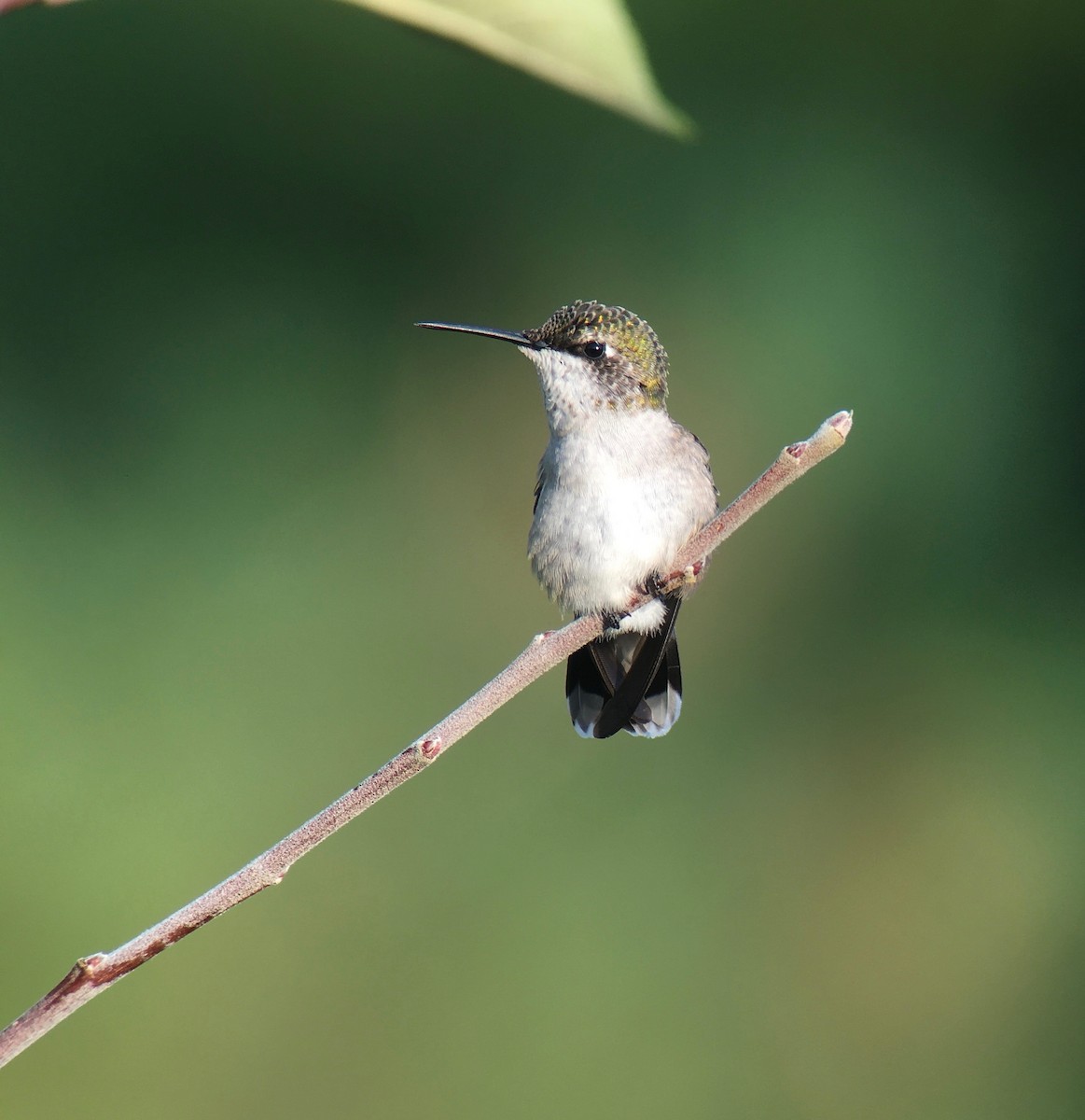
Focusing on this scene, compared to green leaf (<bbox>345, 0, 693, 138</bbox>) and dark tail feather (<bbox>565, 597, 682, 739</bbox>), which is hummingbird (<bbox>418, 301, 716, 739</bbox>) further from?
green leaf (<bbox>345, 0, 693, 138</bbox>)

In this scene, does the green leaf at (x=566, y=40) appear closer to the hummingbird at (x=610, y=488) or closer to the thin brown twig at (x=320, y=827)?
the thin brown twig at (x=320, y=827)

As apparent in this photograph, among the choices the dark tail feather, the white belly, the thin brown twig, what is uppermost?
the thin brown twig

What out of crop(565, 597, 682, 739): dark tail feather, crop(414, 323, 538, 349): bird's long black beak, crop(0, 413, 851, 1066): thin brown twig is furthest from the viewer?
crop(565, 597, 682, 739): dark tail feather

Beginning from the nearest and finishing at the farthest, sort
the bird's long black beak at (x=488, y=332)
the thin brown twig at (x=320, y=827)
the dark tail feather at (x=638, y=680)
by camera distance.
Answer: the thin brown twig at (x=320, y=827) → the bird's long black beak at (x=488, y=332) → the dark tail feather at (x=638, y=680)

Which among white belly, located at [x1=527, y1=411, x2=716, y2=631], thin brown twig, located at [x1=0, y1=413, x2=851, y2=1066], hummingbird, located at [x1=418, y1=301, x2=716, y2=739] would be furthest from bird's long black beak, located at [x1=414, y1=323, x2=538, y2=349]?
thin brown twig, located at [x1=0, y1=413, x2=851, y2=1066]

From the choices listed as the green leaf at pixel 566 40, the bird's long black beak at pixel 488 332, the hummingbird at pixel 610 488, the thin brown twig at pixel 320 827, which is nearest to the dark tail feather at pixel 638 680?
the hummingbird at pixel 610 488

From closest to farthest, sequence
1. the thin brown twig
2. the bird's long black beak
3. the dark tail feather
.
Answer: the thin brown twig
the bird's long black beak
the dark tail feather
